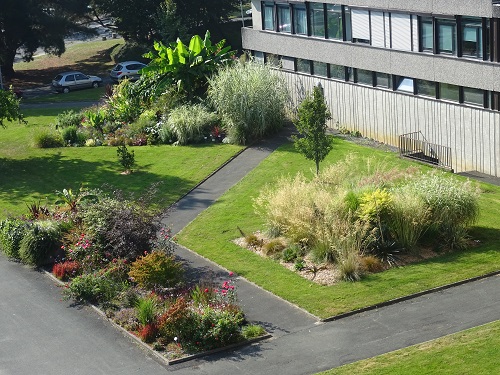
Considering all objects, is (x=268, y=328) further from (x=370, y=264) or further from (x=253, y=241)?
(x=253, y=241)

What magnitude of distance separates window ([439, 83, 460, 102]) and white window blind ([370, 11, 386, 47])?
13.4 feet

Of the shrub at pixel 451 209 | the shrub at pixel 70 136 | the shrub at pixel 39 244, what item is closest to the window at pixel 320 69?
the shrub at pixel 70 136

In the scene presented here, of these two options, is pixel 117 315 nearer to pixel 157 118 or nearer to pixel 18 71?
pixel 157 118

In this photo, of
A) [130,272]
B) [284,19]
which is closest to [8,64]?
[284,19]

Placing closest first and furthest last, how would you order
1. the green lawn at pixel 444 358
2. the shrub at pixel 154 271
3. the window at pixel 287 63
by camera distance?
the green lawn at pixel 444 358, the shrub at pixel 154 271, the window at pixel 287 63

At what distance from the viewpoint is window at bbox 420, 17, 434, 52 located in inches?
1318

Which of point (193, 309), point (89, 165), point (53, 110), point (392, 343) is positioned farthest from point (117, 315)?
point (53, 110)

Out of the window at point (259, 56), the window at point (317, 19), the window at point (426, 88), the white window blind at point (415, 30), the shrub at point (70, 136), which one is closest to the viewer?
the window at point (426, 88)

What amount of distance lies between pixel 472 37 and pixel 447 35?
140 cm

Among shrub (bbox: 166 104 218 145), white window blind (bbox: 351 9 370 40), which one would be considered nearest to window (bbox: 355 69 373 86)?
white window blind (bbox: 351 9 370 40)

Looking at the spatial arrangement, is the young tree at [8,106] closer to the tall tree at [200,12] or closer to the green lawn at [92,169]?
the green lawn at [92,169]

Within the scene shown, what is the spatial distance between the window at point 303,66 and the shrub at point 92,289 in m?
20.4

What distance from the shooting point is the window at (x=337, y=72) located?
39219 millimetres

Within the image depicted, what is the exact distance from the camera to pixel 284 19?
143 ft
